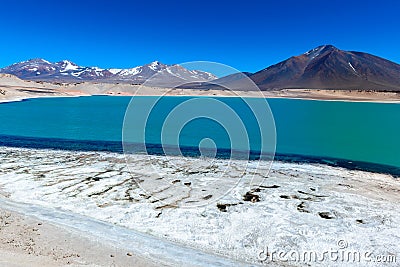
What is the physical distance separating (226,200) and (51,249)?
5759 millimetres

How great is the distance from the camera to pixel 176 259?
279 inches

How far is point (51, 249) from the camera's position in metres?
6.97

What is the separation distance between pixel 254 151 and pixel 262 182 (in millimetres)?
7609

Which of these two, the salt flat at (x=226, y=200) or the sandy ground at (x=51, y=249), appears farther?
the salt flat at (x=226, y=200)

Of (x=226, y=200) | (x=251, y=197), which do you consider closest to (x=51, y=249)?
(x=226, y=200)

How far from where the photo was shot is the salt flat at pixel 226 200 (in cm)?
841

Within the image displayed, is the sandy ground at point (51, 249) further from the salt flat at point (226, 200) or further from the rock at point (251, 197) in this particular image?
the rock at point (251, 197)

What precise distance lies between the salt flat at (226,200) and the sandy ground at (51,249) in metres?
1.54

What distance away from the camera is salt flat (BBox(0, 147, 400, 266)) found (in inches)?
331

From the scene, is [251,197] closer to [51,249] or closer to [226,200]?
[226,200]

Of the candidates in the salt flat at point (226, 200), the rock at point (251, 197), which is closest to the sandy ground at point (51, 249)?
the salt flat at point (226, 200)

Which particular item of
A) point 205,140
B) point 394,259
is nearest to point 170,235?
point 394,259

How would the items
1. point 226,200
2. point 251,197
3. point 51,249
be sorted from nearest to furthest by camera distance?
point 51,249 < point 226,200 < point 251,197

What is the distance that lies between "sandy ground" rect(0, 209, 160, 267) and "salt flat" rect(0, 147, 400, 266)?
60.6 inches
